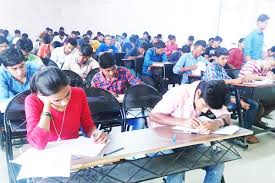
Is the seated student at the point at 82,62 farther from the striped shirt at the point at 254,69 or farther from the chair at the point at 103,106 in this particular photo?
the striped shirt at the point at 254,69

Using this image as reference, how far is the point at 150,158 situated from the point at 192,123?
0.36 meters

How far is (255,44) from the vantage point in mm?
4656

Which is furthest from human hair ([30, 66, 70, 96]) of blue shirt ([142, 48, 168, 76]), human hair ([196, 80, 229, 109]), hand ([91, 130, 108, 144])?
blue shirt ([142, 48, 168, 76])

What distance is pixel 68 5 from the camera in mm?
9914

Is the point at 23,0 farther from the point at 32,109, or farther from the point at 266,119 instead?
the point at 32,109

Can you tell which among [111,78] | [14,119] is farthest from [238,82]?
[14,119]

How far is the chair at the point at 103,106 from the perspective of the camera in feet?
7.16

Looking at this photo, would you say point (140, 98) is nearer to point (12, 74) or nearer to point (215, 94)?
point (215, 94)

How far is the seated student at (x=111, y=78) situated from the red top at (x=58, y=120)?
100 cm

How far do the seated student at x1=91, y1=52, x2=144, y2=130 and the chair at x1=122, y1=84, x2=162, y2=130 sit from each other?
0.47m

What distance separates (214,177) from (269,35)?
6.82 metres

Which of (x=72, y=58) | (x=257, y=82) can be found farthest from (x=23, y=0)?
(x=257, y=82)

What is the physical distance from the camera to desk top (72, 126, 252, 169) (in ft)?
4.23

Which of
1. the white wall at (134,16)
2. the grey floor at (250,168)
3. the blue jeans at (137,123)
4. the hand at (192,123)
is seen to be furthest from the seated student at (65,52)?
the white wall at (134,16)
